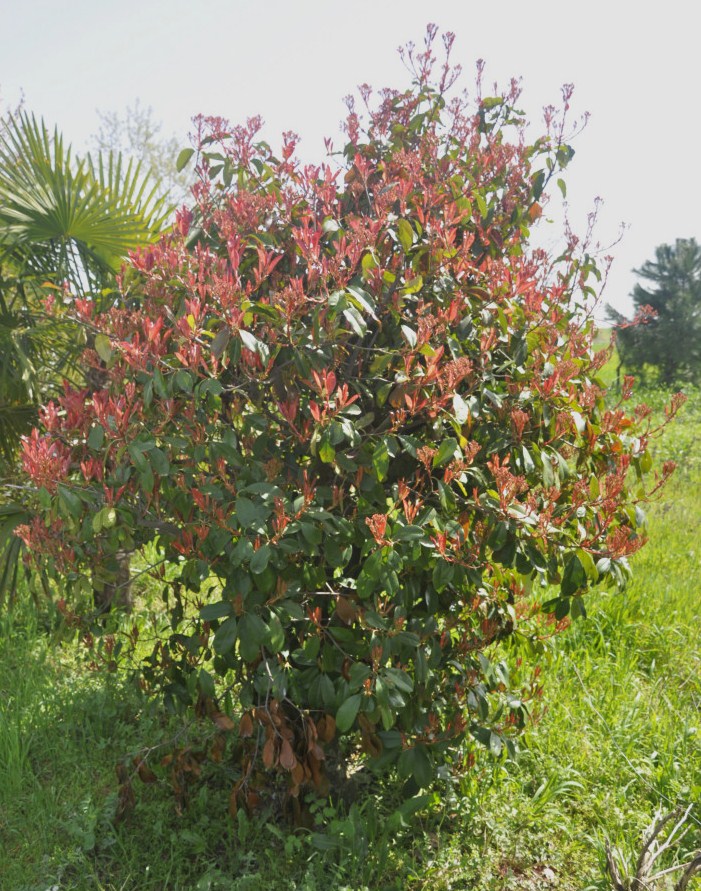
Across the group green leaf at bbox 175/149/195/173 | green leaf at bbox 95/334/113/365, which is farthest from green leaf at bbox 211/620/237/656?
green leaf at bbox 175/149/195/173

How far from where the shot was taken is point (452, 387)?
2.10 metres

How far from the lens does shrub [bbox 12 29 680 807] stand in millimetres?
2080

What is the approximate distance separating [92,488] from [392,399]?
872 mm

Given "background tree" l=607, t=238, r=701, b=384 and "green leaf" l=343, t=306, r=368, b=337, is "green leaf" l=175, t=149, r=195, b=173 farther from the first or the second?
"background tree" l=607, t=238, r=701, b=384

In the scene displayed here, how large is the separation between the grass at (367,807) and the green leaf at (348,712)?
594 mm

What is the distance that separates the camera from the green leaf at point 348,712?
2027 mm

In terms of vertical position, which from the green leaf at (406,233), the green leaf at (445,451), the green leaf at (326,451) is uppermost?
the green leaf at (406,233)

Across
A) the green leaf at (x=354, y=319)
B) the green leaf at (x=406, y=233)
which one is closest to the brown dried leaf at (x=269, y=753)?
the green leaf at (x=354, y=319)

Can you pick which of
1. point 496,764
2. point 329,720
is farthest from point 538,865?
point 329,720

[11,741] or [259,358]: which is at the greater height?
[259,358]

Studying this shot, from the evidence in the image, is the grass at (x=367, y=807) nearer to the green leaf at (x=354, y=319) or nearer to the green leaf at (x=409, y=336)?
the green leaf at (x=409, y=336)

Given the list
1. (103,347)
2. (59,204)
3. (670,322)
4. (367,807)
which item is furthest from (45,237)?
(670,322)

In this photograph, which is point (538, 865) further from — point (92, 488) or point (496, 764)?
point (92, 488)

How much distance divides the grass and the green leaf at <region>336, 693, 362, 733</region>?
594 millimetres
